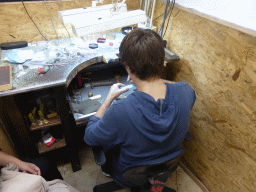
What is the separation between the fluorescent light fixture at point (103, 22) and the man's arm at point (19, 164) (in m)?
0.89

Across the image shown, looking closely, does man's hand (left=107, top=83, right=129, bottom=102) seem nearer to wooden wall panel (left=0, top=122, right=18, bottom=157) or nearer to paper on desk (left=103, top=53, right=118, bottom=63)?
paper on desk (left=103, top=53, right=118, bottom=63)

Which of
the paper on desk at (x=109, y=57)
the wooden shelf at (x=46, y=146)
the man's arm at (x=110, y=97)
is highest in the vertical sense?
the paper on desk at (x=109, y=57)

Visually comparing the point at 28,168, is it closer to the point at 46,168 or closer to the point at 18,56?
the point at 46,168

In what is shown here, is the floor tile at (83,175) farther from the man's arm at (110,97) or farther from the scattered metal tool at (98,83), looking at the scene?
the man's arm at (110,97)

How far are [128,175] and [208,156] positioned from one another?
2.76 ft

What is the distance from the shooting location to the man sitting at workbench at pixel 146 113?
2.72 feet

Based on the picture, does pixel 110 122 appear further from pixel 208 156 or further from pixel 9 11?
pixel 9 11

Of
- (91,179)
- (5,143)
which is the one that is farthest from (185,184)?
(5,143)

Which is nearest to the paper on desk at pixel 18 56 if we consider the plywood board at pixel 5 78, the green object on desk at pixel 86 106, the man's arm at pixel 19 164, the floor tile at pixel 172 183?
the plywood board at pixel 5 78

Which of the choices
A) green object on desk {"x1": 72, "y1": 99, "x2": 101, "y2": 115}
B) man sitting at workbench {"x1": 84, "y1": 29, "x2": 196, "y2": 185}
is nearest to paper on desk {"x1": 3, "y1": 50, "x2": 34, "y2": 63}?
green object on desk {"x1": 72, "y1": 99, "x2": 101, "y2": 115}

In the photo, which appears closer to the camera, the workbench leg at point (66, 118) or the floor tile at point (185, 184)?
the workbench leg at point (66, 118)

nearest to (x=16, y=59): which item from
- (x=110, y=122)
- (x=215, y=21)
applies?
(x=110, y=122)

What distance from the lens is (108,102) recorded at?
1.12m

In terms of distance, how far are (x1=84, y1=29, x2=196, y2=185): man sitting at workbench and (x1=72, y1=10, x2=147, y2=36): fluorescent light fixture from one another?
1.29ft
